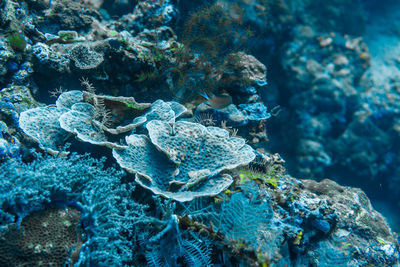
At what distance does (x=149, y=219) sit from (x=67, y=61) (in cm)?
270

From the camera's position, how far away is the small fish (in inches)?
149

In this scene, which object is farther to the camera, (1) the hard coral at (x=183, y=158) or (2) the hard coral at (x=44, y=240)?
(1) the hard coral at (x=183, y=158)

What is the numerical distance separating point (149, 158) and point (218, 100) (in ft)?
5.89

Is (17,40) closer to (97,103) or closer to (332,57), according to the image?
(97,103)

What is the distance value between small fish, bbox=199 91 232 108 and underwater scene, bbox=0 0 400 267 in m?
0.02

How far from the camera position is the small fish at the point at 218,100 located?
3773mm

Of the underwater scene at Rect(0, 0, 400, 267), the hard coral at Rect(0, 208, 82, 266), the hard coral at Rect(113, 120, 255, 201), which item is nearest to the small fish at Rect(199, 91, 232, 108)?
the underwater scene at Rect(0, 0, 400, 267)

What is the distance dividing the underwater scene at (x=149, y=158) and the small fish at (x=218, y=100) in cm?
2

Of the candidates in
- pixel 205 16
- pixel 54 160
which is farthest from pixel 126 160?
pixel 205 16

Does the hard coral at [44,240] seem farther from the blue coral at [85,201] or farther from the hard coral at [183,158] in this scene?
the hard coral at [183,158]

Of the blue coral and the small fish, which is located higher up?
the small fish

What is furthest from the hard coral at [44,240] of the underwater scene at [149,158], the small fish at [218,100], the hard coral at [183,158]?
the small fish at [218,100]

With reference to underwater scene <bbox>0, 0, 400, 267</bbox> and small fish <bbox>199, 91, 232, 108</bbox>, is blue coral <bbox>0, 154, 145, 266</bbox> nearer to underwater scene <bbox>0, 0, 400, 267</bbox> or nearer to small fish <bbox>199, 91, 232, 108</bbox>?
underwater scene <bbox>0, 0, 400, 267</bbox>

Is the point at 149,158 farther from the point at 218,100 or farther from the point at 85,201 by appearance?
the point at 218,100
